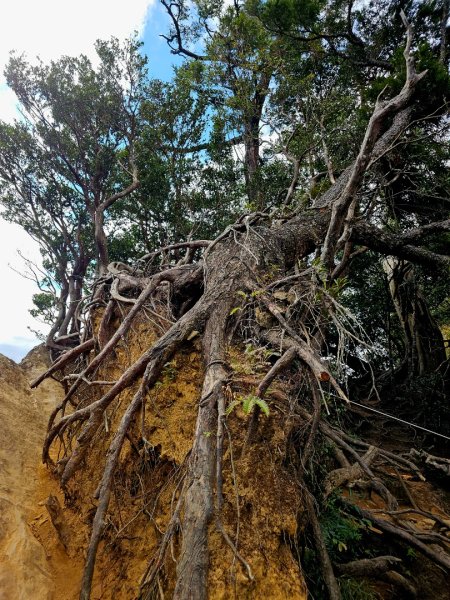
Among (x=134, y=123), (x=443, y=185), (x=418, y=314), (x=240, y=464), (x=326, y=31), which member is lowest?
(x=240, y=464)

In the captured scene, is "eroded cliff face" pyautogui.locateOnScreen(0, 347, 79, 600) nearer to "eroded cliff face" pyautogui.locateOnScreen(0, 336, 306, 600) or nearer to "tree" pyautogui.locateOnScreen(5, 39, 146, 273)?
"eroded cliff face" pyautogui.locateOnScreen(0, 336, 306, 600)

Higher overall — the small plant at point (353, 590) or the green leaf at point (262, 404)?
the green leaf at point (262, 404)

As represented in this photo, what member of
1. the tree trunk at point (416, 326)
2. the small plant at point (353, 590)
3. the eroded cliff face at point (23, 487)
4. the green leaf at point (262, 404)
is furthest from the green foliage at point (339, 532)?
the tree trunk at point (416, 326)

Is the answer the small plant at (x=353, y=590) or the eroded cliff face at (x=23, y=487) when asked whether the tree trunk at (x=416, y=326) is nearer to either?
the small plant at (x=353, y=590)

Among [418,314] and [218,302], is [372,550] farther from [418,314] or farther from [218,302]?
[418,314]

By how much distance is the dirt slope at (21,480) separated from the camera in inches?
94.4

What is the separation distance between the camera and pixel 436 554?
3121mm

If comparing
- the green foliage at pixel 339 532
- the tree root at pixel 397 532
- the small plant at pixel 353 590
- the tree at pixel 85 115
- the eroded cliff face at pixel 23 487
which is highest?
the tree at pixel 85 115

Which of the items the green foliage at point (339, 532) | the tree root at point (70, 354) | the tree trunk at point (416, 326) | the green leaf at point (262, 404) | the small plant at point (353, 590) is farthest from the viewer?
the tree trunk at point (416, 326)

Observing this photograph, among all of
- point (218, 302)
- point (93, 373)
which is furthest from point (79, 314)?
point (218, 302)

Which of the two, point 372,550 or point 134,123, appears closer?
point 372,550

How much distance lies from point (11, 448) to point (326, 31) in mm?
10252

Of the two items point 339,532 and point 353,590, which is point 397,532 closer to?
point 339,532

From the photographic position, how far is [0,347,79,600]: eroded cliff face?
2.41 meters
